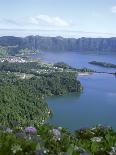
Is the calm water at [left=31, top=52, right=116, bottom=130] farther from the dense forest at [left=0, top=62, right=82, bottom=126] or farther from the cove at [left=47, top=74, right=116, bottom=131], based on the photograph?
the dense forest at [left=0, top=62, right=82, bottom=126]

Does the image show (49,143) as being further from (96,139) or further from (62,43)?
(62,43)

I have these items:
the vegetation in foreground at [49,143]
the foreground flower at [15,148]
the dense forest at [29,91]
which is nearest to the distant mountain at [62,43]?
the dense forest at [29,91]

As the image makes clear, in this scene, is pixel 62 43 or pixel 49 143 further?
pixel 62 43

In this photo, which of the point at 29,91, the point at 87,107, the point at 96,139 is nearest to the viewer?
the point at 96,139

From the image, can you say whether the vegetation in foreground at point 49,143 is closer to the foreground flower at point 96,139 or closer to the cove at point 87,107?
the foreground flower at point 96,139

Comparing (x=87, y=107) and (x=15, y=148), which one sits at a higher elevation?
(x=15, y=148)

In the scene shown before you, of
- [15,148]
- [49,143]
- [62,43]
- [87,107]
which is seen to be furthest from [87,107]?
[62,43]

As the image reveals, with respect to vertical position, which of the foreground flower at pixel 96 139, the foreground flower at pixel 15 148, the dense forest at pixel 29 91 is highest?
the foreground flower at pixel 15 148

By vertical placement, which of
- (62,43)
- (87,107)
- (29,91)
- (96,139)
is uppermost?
(96,139)

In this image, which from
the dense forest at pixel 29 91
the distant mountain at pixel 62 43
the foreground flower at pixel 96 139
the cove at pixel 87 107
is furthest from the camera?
the distant mountain at pixel 62 43
